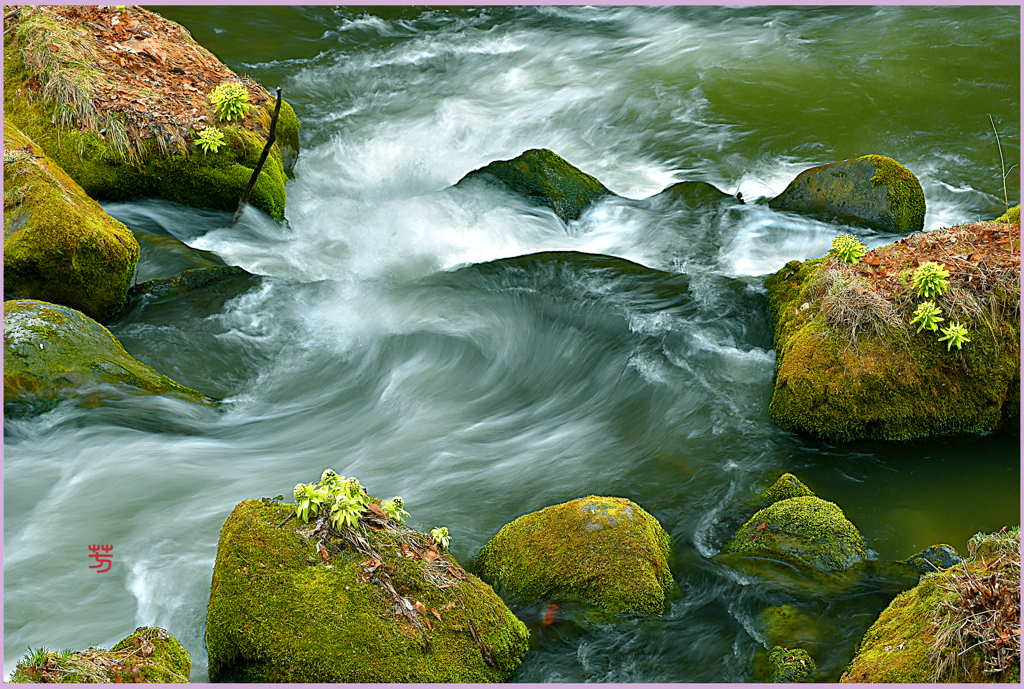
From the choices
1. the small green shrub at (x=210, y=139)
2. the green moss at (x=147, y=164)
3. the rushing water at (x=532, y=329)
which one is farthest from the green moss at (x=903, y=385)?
the small green shrub at (x=210, y=139)

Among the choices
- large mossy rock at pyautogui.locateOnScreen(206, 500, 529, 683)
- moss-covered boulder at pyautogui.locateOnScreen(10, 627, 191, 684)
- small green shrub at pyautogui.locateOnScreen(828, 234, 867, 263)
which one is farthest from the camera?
small green shrub at pyautogui.locateOnScreen(828, 234, 867, 263)

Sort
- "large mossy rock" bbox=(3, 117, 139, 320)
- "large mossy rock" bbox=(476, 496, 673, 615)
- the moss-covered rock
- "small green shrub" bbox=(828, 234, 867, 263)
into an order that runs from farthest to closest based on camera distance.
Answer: "small green shrub" bbox=(828, 234, 867, 263)
"large mossy rock" bbox=(3, 117, 139, 320)
the moss-covered rock
"large mossy rock" bbox=(476, 496, 673, 615)

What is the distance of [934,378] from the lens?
6.67 meters

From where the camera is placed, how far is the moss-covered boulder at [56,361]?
6.29 metres

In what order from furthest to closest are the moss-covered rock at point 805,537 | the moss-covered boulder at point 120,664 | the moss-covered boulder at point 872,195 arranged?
the moss-covered boulder at point 872,195 → the moss-covered rock at point 805,537 → the moss-covered boulder at point 120,664

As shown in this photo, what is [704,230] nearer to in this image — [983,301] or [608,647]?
[983,301]

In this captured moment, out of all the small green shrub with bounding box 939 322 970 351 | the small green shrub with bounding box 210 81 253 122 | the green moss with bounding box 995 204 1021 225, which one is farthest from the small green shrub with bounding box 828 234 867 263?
the small green shrub with bounding box 210 81 253 122

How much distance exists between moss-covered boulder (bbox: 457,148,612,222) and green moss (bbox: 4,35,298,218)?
3.29 meters

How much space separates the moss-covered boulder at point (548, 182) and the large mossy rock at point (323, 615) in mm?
6978

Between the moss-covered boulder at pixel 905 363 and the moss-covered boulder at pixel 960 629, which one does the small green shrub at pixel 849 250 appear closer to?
the moss-covered boulder at pixel 905 363

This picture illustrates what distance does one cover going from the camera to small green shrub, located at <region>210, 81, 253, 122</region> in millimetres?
9742

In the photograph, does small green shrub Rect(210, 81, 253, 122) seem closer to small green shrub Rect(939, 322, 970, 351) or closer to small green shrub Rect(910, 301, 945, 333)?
small green shrub Rect(910, 301, 945, 333)

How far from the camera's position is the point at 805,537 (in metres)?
5.41

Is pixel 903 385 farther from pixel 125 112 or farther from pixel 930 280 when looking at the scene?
pixel 125 112
